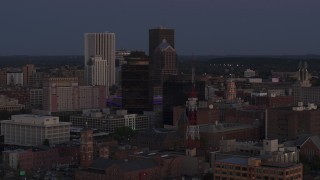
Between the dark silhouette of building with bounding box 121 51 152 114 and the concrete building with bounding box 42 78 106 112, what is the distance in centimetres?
1074

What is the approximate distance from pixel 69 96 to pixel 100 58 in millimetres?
31859

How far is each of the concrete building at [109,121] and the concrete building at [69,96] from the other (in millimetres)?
13011

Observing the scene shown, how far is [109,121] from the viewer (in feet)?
213

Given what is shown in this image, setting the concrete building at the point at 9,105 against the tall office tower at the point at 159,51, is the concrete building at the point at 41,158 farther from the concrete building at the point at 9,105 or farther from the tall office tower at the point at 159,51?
the concrete building at the point at 9,105

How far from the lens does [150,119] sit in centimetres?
6894

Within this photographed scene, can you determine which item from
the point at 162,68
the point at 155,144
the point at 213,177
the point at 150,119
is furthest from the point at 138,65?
the point at 213,177

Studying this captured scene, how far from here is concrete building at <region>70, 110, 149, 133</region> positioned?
213 feet

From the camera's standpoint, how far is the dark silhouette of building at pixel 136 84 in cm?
7306

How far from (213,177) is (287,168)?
505cm

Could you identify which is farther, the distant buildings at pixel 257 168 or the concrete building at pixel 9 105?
the concrete building at pixel 9 105

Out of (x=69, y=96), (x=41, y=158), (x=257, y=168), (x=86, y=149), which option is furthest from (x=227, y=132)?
(x=69, y=96)

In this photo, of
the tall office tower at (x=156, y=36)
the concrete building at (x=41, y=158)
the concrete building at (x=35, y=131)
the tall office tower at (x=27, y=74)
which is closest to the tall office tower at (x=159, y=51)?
the tall office tower at (x=156, y=36)

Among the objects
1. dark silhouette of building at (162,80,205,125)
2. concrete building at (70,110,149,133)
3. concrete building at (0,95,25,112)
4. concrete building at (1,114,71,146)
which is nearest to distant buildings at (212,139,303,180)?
concrete building at (1,114,71,146)

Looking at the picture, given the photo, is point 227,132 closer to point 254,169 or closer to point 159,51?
point 254,169
